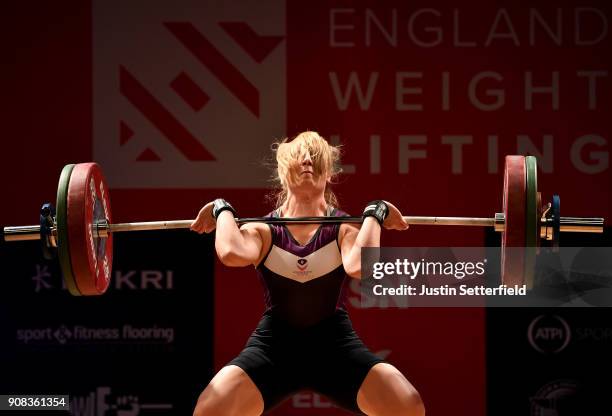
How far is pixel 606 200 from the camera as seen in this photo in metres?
4.45

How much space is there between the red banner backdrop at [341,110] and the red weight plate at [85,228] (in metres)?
0.95

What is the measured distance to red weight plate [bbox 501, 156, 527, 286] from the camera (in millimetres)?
3197

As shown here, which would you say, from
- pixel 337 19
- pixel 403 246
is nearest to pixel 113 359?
pixel 403 246

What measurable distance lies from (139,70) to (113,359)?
1.45 metres

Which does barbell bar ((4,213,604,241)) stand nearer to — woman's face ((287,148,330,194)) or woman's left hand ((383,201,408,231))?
woman's left hand ((383,201,408,231))

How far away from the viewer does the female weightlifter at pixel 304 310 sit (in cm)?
301

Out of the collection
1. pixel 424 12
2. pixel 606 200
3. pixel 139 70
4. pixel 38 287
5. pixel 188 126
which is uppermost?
pixel 424 12

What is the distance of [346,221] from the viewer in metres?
3.25

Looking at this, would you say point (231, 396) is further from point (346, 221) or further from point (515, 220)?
point (515, 220)

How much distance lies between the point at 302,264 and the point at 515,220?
2.55 feet

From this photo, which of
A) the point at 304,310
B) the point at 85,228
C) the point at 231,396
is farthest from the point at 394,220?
the point at 85,228

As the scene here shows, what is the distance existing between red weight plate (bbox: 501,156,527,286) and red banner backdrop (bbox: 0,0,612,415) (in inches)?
47.0

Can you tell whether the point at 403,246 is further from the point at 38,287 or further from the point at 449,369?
the point at 38,287

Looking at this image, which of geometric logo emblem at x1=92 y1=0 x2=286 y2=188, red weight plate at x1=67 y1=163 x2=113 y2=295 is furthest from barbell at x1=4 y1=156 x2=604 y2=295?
geometric logo emblem at x1=92 y1=0 x2=286 y2=188
